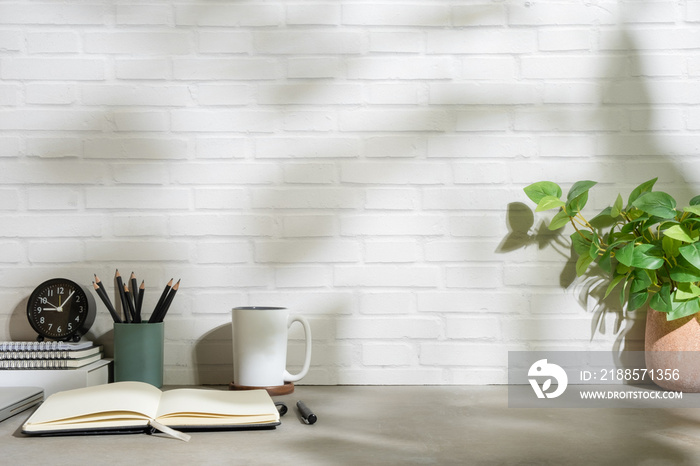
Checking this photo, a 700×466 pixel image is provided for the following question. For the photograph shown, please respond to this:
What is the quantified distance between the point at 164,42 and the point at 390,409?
41.5 inches

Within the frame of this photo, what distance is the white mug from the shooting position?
1.44 metres

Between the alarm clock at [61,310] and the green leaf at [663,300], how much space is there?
1.29 metres

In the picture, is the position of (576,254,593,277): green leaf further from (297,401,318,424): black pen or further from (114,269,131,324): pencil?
(114,269,131,324): pencil

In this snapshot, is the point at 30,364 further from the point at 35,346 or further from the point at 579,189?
the point at 579,189

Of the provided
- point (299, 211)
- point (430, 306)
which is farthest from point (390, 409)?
point (299, 211)

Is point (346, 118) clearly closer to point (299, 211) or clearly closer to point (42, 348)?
point (299, 211)

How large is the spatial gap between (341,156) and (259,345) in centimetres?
52

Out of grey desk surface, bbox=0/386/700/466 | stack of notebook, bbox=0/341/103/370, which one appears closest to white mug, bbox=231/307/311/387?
grey desk surface, bbox=0/386/700/466

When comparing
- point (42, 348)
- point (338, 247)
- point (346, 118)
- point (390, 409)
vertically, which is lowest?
point (390, 409)

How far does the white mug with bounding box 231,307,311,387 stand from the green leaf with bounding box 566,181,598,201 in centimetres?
73

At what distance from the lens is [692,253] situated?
1.35 metres

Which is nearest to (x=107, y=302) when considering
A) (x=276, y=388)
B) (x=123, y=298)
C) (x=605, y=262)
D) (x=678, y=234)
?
(x=123, y=298)

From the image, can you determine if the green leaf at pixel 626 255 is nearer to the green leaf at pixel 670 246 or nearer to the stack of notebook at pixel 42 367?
the green leaf at pixel 670 246

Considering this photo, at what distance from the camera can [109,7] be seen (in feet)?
5.35
